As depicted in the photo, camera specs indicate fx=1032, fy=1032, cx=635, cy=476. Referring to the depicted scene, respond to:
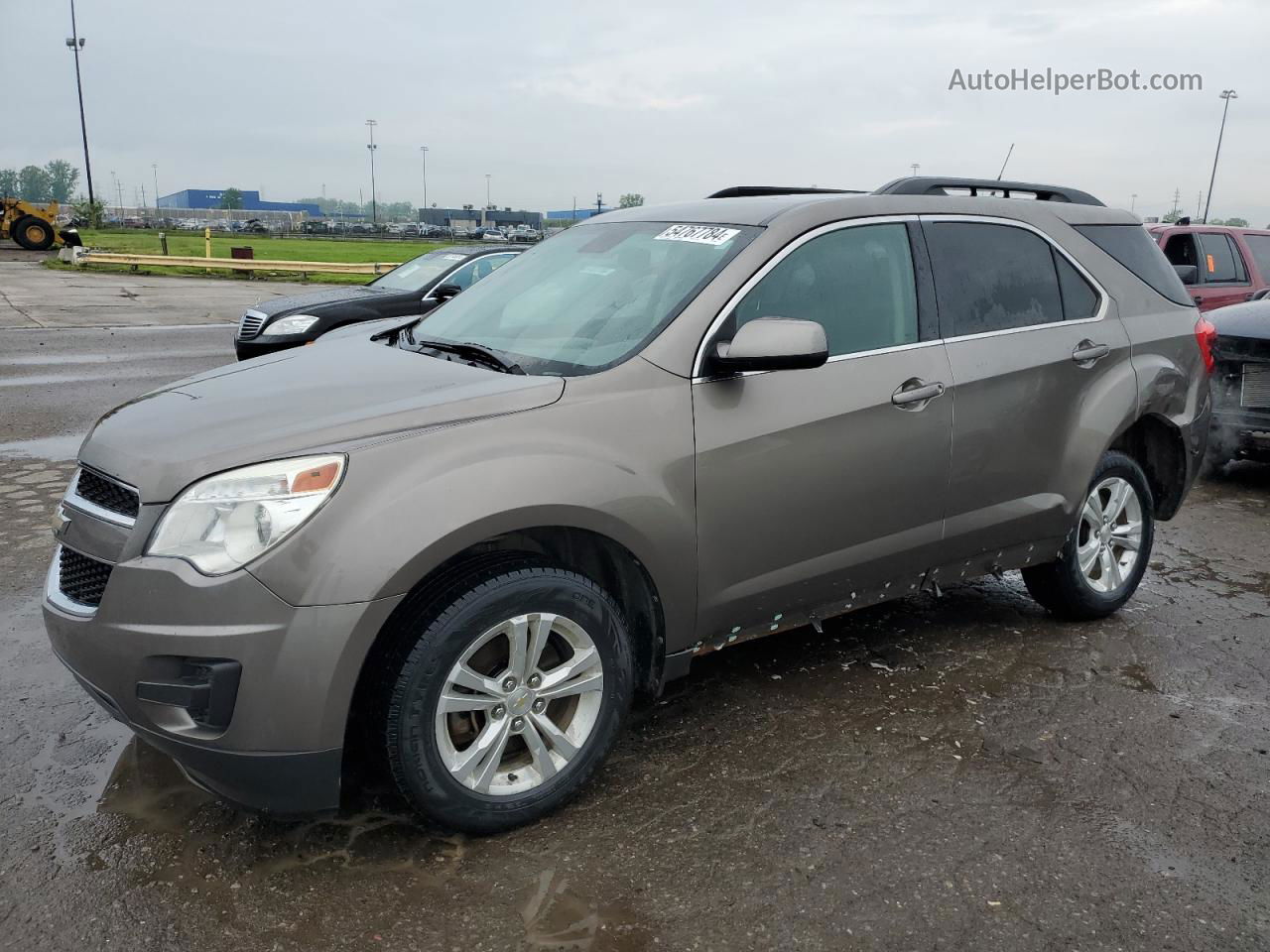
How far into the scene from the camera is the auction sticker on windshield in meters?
3.53

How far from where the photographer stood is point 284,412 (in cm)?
286

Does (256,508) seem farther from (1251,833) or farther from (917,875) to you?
(1251,833)

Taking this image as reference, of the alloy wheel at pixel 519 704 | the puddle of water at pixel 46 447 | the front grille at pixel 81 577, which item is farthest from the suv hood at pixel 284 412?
the puddle of water at pixel 46 447

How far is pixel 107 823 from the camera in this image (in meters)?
2.96

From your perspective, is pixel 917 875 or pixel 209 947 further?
pixel 917 875

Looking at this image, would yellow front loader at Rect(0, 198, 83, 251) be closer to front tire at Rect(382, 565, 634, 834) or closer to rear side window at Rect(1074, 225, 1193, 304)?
rear side window at Rect(1074, 225, 1193, 304)

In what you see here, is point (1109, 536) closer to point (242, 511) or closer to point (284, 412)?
point (284, 412)

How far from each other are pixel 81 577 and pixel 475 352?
1.33m

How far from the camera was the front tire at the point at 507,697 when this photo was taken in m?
2.69

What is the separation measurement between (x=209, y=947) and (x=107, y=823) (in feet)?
2.39

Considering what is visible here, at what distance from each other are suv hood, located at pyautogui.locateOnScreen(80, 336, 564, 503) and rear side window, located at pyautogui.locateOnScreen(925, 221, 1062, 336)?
1684mm

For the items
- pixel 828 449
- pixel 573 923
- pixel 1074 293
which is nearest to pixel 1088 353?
pixel 1074 293

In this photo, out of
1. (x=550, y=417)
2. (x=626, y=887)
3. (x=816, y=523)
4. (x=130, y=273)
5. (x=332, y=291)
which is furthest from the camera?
(x=130, y=273)

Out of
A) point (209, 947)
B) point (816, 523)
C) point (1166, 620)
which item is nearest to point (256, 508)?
point (209, 947)
